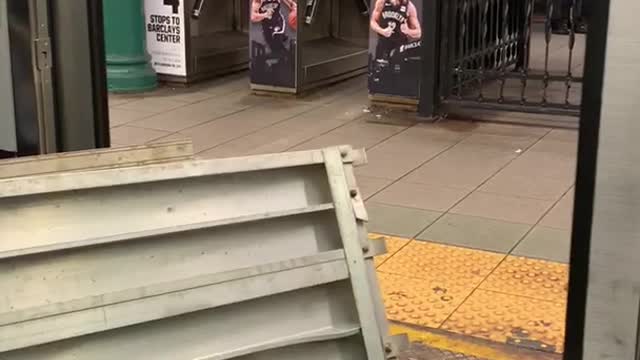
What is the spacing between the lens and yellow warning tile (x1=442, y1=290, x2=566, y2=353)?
307 cm

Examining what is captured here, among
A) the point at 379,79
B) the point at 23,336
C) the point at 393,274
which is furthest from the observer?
the point at 379,79

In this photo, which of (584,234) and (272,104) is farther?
(272,104)

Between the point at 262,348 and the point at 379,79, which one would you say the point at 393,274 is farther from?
the point at 379,79

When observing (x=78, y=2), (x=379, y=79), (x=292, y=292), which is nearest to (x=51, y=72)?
(x=78, y=2)

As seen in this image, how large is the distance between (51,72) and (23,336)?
108cm

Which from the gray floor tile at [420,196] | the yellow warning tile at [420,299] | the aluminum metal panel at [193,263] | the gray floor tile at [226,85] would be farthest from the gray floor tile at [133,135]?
the aluminum metal panel at [193,263]

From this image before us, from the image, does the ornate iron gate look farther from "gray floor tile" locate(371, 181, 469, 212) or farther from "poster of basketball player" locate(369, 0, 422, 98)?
"gray floor tile" locate(371, 181, 469, 212)

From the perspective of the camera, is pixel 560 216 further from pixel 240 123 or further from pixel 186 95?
pixel 186 95

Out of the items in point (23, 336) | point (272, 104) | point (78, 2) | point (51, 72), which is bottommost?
point (272, 104)

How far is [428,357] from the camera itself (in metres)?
2.93

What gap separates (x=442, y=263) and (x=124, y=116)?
3.40m

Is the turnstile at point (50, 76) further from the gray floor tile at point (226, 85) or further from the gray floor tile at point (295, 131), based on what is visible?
the gray floor tile at point (226, 85)

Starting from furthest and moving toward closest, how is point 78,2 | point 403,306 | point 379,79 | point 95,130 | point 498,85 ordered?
point 498,85 < point 379,79 < point 403,306 < point 95,130 < point 78,2

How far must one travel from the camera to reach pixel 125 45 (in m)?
7.18
